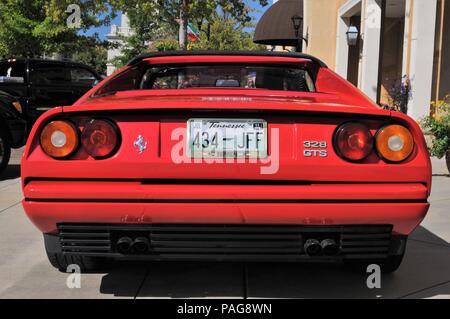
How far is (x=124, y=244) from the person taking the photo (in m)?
2.76

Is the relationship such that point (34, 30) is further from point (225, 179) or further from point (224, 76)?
point (225, 179)

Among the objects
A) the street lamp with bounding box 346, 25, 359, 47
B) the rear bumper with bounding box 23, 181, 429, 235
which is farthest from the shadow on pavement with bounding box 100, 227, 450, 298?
the street lamp with bounding box 346, 25, 359, 47

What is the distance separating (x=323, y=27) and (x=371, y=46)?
204 inches

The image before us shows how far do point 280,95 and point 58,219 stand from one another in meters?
1.43

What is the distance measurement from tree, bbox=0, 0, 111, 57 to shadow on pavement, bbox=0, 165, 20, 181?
16.7 m

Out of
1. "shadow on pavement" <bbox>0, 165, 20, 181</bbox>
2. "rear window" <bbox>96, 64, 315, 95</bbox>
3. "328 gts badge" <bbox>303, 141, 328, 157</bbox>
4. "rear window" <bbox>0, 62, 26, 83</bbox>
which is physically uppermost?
"rear window" <bbox>0, 62, 26, 83</bbox>

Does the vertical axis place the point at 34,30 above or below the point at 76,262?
above

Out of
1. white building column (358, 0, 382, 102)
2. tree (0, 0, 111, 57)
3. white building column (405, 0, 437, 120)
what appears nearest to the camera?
white building column (405, 0, 437, 120)

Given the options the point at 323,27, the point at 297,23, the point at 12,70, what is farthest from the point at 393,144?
the point at 297,23

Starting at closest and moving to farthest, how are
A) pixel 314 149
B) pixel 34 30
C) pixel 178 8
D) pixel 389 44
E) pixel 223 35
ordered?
pixel 314 149 < pixel 178 8 < pixel 389 44 < pixel 34 30 < pixel 223 35

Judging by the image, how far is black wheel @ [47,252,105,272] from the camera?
338 centimetres

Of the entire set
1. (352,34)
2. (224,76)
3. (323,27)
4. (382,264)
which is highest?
(323,27)

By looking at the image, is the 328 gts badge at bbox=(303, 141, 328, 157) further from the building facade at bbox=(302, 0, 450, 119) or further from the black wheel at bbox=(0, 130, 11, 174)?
the building facade at bbox=(302, 0, 450, 119)

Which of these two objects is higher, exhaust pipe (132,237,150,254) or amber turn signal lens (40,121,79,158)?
amber turn signal lens (40,121,79,158)
